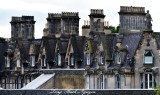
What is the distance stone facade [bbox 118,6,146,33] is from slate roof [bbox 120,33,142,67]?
703 cm

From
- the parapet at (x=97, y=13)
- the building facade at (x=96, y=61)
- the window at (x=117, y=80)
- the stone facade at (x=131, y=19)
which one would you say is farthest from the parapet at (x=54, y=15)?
the window at (x=117, y=80)

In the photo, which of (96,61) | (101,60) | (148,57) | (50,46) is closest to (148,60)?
(148,57)

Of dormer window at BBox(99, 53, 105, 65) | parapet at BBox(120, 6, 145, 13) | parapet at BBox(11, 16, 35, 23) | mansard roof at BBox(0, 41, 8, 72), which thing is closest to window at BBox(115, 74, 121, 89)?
dormer window at BBox(99, 53, 105, 65)

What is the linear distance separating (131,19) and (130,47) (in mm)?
10212

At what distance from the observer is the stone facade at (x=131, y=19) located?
12300 cm

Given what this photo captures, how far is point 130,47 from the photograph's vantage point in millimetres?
113688

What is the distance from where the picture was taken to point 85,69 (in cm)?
11775

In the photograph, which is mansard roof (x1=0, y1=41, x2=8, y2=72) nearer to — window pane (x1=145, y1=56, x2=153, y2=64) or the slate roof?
the slate roof

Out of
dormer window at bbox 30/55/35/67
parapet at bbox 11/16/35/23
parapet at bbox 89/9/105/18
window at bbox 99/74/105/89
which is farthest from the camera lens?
parapet at bbox 11/16/35/23

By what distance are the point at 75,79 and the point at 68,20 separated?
53.6 ft

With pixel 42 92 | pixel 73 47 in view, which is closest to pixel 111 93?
pixel 42 92

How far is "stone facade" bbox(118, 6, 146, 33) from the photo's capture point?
4843 inches

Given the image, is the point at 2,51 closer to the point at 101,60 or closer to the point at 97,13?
the point at 97,13

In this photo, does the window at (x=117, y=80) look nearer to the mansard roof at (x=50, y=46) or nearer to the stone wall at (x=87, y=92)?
the mansard roof at (x=50, y=46)
